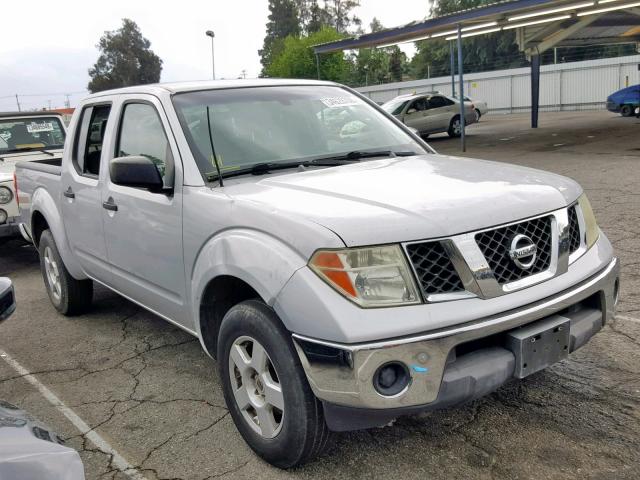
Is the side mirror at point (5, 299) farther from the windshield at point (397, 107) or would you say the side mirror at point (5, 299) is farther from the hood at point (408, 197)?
the windshield at point (397, 107)

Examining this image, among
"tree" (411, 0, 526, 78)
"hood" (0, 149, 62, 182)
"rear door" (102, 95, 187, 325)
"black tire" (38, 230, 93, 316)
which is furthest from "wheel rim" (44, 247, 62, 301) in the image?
"tree" (411, 0, 526, 78)

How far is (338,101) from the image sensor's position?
425cm

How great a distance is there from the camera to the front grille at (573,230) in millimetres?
3004

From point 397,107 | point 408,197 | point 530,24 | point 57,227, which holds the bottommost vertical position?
point 57,227

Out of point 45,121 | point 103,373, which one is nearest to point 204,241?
point 103,373

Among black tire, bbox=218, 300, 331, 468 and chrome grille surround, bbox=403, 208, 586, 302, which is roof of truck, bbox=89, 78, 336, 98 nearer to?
black tire, bbox=218, 300, 331, 468

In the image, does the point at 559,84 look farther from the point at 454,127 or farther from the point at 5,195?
the point at 5,195

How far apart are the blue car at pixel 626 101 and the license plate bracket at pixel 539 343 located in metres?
24.9

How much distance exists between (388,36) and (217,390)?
718 inches

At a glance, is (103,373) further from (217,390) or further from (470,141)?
(470,141)

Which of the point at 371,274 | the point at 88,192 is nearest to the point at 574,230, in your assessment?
the point at 371,274

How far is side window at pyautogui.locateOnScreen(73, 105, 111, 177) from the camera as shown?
177 inches

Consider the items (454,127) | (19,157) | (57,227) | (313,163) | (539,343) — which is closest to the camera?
(539,343)

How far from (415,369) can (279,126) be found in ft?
6.28
